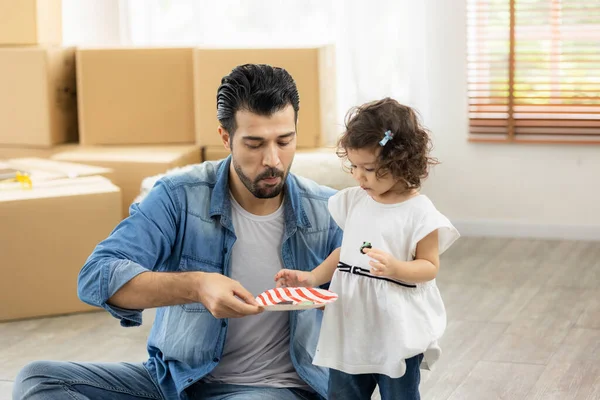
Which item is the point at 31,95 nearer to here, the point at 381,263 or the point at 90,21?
the point at 90,21

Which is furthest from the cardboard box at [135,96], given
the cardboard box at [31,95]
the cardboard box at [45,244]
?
the cardboard box at [45,244]

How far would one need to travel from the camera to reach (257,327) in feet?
6.08

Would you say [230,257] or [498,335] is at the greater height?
[230,257]

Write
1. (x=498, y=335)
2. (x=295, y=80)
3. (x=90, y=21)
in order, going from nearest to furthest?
(x=498, y=335), (x=295, y=80), (x=90, y=21)

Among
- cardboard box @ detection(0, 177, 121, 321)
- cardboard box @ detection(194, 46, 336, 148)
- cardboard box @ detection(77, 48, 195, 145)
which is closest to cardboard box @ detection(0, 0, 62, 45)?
cardboard box @ detection(77, 48, 195, 145)

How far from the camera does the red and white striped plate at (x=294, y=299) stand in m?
1.51

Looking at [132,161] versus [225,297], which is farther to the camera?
[132,161]

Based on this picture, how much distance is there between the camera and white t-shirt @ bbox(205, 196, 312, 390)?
183 cm

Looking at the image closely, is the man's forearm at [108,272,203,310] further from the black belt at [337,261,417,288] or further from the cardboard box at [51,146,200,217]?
the cardboard box at [51,146,200,217]

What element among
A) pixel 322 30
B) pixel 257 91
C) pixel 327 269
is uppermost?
pixel 322 30

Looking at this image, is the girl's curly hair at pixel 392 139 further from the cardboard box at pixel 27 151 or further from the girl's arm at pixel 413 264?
the cardboard box at pixel 27 151

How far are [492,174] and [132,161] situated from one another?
184cm

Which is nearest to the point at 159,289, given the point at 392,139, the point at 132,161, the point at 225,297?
the point at 225,297

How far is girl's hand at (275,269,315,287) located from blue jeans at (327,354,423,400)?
0.62 feet
